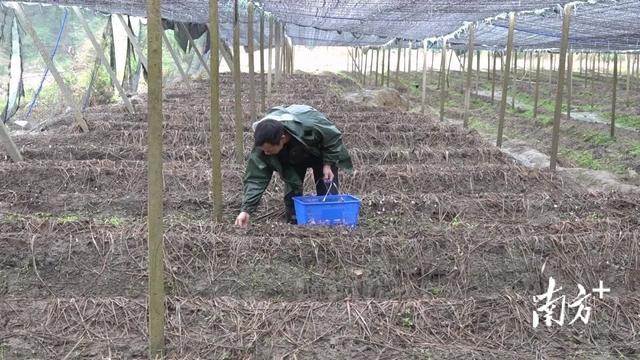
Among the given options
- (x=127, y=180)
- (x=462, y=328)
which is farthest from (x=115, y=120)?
(x=462, y=328)

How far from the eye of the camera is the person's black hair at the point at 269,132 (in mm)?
4012

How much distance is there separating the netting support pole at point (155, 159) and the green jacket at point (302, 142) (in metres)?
1.77

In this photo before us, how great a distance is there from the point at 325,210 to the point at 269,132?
3.17 ft

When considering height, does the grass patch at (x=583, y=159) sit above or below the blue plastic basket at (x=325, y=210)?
below

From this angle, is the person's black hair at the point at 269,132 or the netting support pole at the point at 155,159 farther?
the person's black hair at the point at 269,132

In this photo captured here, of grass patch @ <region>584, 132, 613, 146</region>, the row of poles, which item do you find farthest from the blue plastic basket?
grass patch @ <region>584, 132, 613, 146</region>

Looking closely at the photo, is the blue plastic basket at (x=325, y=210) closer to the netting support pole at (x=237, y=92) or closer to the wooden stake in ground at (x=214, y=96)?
the wooden stake in ground at (x=214, y=96)

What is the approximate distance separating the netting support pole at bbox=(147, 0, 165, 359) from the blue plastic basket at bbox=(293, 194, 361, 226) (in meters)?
2.00

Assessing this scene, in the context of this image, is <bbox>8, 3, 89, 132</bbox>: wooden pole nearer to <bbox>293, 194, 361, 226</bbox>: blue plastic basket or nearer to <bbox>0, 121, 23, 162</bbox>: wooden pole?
<bbox>0, 121, 23, 162</bbox>: wooden pole

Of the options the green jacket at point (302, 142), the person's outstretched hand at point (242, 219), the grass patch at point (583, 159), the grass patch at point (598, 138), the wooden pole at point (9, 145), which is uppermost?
the green jacket at point (302, 142)

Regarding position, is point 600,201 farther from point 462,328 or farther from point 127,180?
point 127,180

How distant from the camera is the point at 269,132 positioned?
13.1 feet

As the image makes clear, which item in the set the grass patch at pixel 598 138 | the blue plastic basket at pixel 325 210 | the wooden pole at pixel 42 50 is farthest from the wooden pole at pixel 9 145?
the grass patch at pixel 598 138

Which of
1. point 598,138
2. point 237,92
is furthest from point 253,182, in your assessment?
point 598,138
